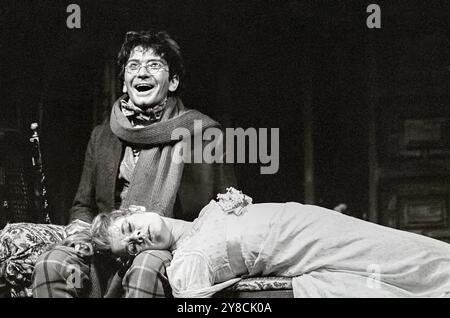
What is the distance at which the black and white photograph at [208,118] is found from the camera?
3.91 metres

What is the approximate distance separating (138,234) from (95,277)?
1.03 ft

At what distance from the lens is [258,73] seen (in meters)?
4.02

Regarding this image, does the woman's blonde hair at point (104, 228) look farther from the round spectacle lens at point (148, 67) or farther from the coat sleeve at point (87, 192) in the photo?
the round spectacle lens at point (148, 67)

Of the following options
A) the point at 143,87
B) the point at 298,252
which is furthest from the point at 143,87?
the point at 298,252

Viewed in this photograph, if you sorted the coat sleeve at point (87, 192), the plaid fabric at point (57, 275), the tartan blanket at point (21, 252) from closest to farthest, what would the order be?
the plaid fabric at point (57, 275) < the tartan blanket at point (21, 252) < the coat sleeve at point (87, 192)

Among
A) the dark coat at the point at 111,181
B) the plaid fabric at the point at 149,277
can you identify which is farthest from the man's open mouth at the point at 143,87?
the plaid fabric at the point at 149,277

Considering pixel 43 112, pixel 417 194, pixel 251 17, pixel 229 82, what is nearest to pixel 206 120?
pixel 229 82

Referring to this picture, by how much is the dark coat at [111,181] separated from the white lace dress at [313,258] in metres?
0.25

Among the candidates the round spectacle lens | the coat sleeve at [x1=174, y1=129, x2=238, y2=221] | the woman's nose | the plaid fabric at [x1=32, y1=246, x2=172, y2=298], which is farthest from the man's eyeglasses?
the plaid fabric at [x1=32, y1=246, x2=172, y2=298]

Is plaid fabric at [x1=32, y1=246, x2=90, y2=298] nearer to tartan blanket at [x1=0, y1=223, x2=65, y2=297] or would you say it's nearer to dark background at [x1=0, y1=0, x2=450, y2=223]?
tartan blanket at [x1=0, y1=223, x2=65, y2=297]

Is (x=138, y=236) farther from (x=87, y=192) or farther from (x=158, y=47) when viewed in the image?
(x=158, y=47)

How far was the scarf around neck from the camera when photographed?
3893 mm

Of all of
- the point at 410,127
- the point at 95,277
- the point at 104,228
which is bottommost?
the point at 95,277
